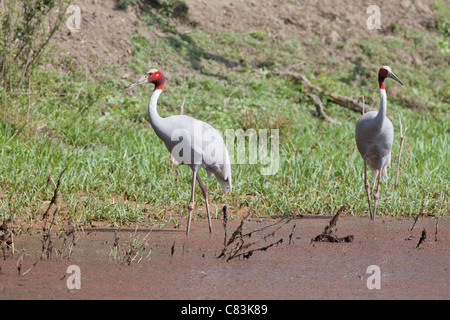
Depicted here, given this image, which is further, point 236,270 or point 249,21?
point 249,21

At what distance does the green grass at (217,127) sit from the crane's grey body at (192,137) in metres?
0.62

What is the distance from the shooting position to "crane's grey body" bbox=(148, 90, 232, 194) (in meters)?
5.84

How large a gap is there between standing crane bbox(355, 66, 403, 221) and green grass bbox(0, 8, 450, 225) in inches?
14.0

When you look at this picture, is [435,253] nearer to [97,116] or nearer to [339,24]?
[97,116]

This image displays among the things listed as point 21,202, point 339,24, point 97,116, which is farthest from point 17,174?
point 339,24

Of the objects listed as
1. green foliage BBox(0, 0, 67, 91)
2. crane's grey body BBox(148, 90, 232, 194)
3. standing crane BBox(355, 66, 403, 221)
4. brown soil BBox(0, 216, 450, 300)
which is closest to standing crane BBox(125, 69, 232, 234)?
crane's grey body BBox(148, 90, 232, 194)

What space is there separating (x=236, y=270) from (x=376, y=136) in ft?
10.5

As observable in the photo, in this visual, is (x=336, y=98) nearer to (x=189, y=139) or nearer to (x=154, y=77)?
(x=154, y=77)

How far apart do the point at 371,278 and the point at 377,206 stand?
2.96 meters

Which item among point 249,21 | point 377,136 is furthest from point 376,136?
point 249,21

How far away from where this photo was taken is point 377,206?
6949 mm

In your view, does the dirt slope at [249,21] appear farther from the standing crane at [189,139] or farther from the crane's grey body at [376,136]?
the crane's grey body at [376,136]

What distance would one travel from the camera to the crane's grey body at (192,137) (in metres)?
5.84

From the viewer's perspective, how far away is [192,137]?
5875 millimetres
